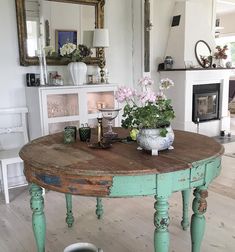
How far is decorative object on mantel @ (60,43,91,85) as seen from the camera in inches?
129

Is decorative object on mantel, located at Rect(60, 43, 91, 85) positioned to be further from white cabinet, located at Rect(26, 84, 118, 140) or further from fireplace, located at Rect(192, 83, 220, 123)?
fireplace, located at Rect(192, 83, 220, 123)

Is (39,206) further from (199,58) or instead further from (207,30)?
(207,30)

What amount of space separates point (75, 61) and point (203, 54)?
261cm

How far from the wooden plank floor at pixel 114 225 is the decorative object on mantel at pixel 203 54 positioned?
102 inches

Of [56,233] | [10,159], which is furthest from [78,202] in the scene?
[10,159]

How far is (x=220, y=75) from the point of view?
5.20m

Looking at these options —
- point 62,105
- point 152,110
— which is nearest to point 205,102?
point 62,105

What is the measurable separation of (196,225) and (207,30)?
4271mm

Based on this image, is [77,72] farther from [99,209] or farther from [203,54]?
[203,54]

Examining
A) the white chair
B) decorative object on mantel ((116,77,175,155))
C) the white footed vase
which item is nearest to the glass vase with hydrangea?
decorative object on mantel ((116,77,175,155))

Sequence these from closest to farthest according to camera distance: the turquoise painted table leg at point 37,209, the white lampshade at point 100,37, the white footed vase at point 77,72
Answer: the turquoise painted table leg at point 37,209, the white footed vase at point 77,72, the white lampshade at point 100,37

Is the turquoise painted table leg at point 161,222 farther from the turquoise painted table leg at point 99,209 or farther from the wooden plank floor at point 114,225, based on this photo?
the turquoise painted table leg at point 99,209

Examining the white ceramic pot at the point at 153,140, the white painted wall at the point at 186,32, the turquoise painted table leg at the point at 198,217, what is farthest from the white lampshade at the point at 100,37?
→ the turquoise painted table leg at the point at 198,217

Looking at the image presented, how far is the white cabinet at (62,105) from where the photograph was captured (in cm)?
305
